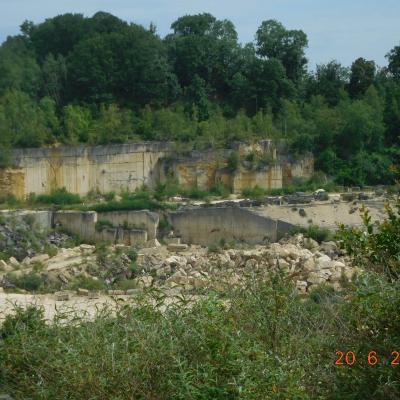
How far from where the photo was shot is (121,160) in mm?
37031

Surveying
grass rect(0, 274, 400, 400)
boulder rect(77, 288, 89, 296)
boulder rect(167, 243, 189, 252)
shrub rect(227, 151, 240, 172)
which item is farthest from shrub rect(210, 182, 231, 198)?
grass rect(0, 274, 400, 400)

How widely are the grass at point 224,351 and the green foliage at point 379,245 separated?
354mm

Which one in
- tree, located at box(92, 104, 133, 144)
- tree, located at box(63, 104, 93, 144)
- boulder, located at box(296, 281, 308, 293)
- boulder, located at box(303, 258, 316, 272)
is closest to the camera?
boulder, located at box(296, 281, 308, 293)

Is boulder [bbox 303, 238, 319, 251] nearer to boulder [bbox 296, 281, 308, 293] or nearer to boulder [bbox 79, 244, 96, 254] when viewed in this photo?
boulder [bbox 296, 281, 308, 293]

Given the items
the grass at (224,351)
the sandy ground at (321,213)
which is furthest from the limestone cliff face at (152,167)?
the grass at (224,351)

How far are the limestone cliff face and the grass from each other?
26322mm

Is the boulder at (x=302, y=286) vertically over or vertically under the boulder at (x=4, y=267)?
over

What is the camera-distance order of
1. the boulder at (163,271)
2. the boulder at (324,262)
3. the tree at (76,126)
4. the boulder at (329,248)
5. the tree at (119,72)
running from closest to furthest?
the boulder at (324,262) → the boulder at (163,271) → the boulder at (329,248) → the tree at (76,126) → the tree at (119,72)

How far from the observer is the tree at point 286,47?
45219 millimetres

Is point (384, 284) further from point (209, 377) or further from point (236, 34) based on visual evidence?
point (236, 34)

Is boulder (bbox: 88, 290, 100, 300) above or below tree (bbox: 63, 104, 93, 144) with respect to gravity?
below

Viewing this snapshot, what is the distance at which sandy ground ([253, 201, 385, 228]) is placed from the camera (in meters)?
31.5

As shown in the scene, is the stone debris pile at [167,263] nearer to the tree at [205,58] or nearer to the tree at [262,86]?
the tree at [262,86]
